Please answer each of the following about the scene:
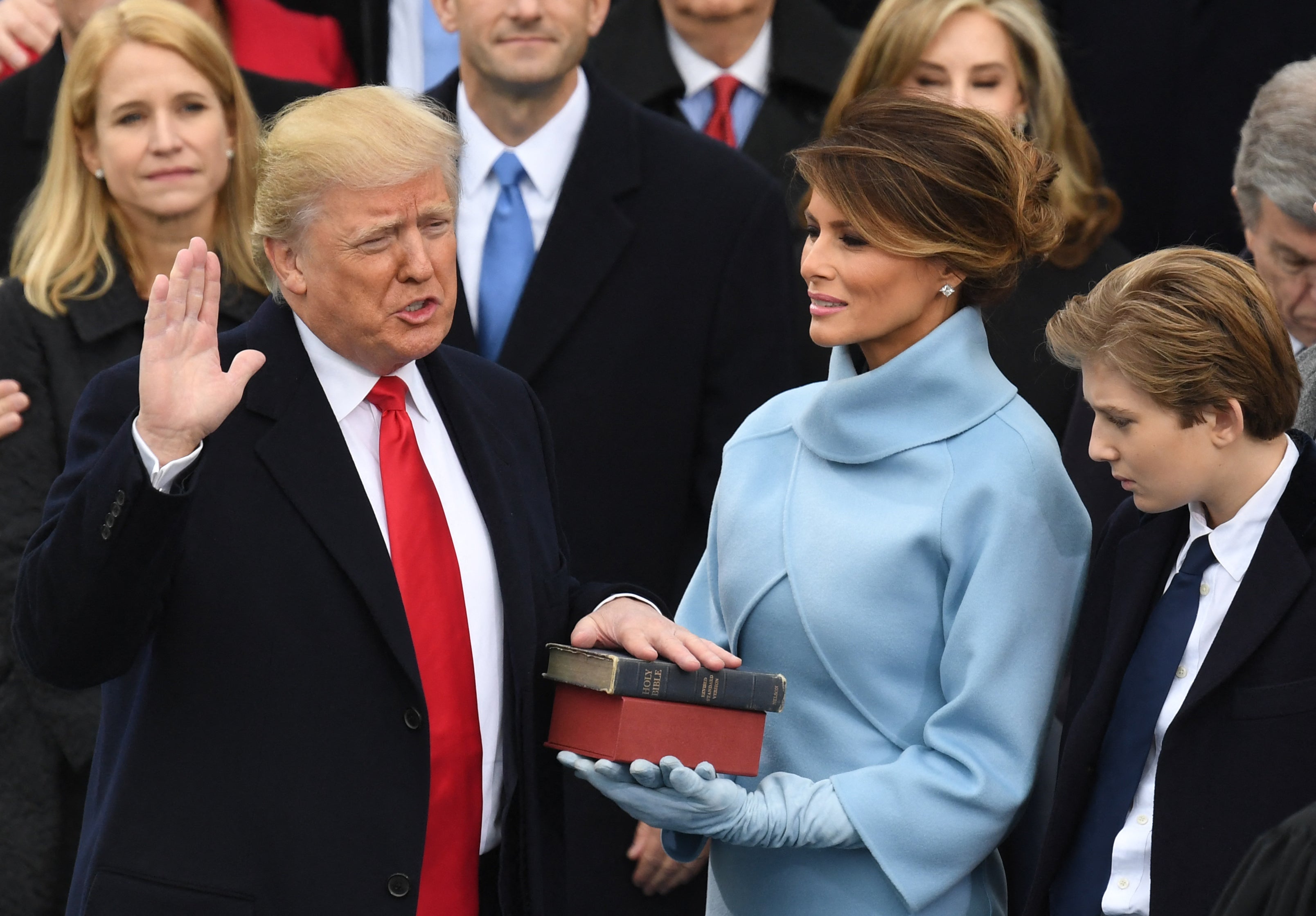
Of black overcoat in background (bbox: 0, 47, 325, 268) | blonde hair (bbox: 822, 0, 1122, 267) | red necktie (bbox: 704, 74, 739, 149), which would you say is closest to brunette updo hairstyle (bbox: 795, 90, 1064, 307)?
blonde hair (bbox: 822, 0, 1122, 267)

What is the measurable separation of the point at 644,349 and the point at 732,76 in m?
1.14

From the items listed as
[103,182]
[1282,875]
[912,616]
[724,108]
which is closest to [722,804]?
[912,616]

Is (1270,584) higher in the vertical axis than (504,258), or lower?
lower

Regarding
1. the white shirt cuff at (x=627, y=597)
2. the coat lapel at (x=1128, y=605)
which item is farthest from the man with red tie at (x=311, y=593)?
the coat lapel at (x=1128, y=605)

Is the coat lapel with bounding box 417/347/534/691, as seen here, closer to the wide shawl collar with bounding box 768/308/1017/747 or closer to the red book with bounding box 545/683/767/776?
the red book with bounding box 545/683/767/776

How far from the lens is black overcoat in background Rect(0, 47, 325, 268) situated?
15.6 feet

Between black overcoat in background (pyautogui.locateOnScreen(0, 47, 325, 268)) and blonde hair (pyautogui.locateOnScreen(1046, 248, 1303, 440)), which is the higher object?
black overcoat in background (pyautogui.locateOnScreen(0, 47, 325, 268))

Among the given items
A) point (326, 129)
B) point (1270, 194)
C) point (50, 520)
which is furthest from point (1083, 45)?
Answer: point (50, 520)

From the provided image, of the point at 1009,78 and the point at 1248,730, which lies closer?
the point at 1248,730

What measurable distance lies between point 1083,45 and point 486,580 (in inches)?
116

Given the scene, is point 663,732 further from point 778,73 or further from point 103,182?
point 778,73

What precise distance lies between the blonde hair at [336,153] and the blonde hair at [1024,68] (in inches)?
67.6

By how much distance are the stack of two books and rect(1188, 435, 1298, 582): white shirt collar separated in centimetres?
74

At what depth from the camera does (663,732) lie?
114 inches
